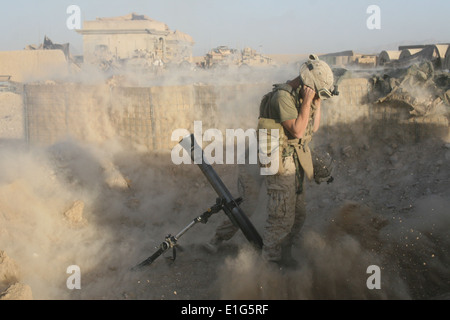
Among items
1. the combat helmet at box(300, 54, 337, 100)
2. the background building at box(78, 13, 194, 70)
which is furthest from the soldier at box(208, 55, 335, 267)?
the background building at box(78, 13, 194, 70)

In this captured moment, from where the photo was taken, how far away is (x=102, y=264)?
13.2 feet

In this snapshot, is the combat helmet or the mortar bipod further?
the mortar bipod

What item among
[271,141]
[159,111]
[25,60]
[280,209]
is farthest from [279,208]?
[25,60]

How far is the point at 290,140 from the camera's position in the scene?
11.1ft

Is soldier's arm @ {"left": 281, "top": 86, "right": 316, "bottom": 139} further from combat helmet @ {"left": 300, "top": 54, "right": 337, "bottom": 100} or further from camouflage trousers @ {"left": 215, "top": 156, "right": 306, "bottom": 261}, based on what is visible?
camouflage trousers @ {"left": 215, "top": 156, "right": 306, "bottom": 261}

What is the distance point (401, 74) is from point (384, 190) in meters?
1.77

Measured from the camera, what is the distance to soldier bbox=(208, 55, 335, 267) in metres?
3.18

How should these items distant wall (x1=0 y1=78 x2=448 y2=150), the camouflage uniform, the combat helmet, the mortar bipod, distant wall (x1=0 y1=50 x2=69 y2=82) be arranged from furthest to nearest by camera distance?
distant wall (x1=0 y1=50 x2=69 y2=82)
distant wall (x1=0 y1=78 x2=448 y2=150)
the mortar bipod
the camouflage uniform
the combat helmet

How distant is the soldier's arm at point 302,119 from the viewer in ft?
10.4

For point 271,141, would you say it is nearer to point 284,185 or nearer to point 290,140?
point 290,140

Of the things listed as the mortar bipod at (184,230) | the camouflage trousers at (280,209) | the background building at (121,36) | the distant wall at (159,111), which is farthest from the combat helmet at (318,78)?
the background building at (121,36)

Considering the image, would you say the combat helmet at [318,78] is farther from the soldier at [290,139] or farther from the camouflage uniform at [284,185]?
the camouflage uniform at [284,185]

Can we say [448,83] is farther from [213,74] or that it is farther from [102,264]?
[102,264]

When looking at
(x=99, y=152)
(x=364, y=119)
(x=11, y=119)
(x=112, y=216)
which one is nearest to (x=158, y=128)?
(x=99, y=152)
